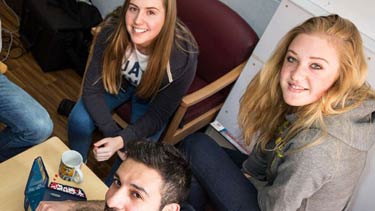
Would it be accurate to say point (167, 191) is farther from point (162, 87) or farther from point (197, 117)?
point (197, 117)

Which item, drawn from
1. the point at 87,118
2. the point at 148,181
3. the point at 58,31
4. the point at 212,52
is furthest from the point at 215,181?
the point at 58,31

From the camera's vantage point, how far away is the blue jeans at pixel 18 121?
1.85 meters

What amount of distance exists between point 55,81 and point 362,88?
1.81 meters

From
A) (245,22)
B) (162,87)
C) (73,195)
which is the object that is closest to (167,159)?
(73,195)

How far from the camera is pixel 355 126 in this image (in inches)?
59.3

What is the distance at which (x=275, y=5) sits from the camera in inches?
89.6

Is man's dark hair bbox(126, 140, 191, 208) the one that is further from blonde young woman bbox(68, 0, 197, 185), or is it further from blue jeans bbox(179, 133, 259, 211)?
blonde young woman bbox(68, 0, 197, 185)

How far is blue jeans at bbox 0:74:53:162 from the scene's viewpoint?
1854 millimetres

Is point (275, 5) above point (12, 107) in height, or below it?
above

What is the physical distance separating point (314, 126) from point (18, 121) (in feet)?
3.91

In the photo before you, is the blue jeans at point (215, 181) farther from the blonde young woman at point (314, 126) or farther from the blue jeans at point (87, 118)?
the blue jeans at point (87, 118)

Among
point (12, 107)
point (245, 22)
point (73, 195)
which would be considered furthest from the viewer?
point (245, 22)

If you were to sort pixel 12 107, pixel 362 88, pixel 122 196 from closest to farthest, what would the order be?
pixel 122 196, pixel 362 88, pixel 12 107

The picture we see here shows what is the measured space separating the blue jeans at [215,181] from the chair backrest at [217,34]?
0.53 metres
